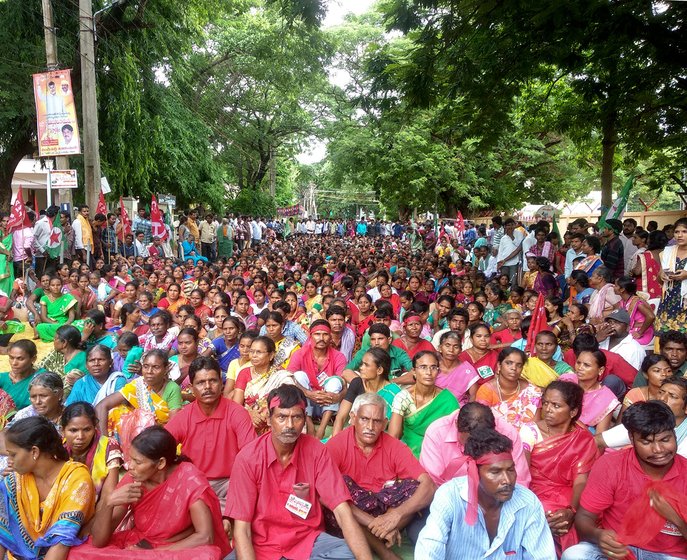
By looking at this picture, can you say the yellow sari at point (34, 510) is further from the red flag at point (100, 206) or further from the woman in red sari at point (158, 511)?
the red flag at point (100, 206)

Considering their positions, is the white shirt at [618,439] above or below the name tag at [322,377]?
above

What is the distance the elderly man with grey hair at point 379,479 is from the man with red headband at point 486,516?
1.94ft

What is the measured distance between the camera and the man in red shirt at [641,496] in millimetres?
2701

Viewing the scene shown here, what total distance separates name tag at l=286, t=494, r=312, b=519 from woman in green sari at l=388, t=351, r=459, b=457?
1117 mm

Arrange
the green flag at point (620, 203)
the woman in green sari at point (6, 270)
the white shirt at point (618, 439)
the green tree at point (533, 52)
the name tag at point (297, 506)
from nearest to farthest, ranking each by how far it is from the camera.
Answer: the name tag at point (297, 506)
the white shirt at point (618, 439)
the green tree at point (533, 52)
the woman in green sari at point (6, 270)
the green flag at point (620, 203)

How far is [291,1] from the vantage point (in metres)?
6.29

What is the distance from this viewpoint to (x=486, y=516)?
2604 mm

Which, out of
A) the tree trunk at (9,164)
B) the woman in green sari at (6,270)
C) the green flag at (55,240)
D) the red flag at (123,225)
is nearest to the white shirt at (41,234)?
the green flag at (55,240)

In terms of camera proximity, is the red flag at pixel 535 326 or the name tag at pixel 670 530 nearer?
the name tag at pixel 670 530

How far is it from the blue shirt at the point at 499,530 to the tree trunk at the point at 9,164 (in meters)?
14.4

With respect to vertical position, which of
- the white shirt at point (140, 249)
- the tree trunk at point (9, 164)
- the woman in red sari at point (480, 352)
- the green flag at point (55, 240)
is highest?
the tree trunk at point (9, 164)

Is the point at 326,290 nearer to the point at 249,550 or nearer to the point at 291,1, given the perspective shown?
the point at 291,1

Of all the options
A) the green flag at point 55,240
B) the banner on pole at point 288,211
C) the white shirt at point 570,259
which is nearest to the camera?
the white shirt at point 570,259

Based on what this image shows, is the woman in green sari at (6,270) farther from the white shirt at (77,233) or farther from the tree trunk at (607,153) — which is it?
the tree trunk at (607,153)
